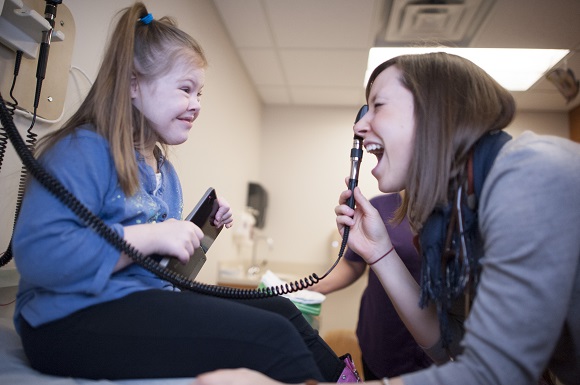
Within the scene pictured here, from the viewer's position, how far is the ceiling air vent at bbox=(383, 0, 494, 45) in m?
2.17

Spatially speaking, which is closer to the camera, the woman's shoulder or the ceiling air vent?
the woman's shoulder

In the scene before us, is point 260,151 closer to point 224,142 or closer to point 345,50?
point 224,142

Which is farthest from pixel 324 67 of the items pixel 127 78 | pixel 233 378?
pixel 233 378

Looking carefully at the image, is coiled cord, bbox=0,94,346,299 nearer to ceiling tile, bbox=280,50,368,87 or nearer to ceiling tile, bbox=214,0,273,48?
ceiling tile, bbox=214,0,273,48

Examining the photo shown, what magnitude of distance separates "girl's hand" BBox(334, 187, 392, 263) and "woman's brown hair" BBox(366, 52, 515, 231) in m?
0.16

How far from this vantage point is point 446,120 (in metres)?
0.78

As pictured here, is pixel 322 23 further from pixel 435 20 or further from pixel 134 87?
pixel 134 87

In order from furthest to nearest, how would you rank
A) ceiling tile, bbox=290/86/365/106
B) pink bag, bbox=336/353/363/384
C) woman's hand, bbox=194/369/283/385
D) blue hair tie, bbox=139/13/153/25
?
ceiling tile, bbox=290/86/365/106, blue hair tie, bbox=139/13/153/25, pink bag, bbox=336/353/363/384, woman's hand, bbox=194/369/283/385

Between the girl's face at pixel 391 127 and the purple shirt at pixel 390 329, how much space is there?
1.89 feet

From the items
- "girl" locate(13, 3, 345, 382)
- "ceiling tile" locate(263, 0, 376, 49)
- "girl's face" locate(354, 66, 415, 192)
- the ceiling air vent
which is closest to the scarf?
"girl's face" locate(354, 66, 415, 192)

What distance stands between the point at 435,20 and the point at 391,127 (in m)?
1.81

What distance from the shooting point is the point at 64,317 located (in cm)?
65

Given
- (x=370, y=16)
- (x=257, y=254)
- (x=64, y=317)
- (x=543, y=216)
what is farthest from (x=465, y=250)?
(x=257, y=254)

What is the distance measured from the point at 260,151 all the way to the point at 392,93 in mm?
3037
